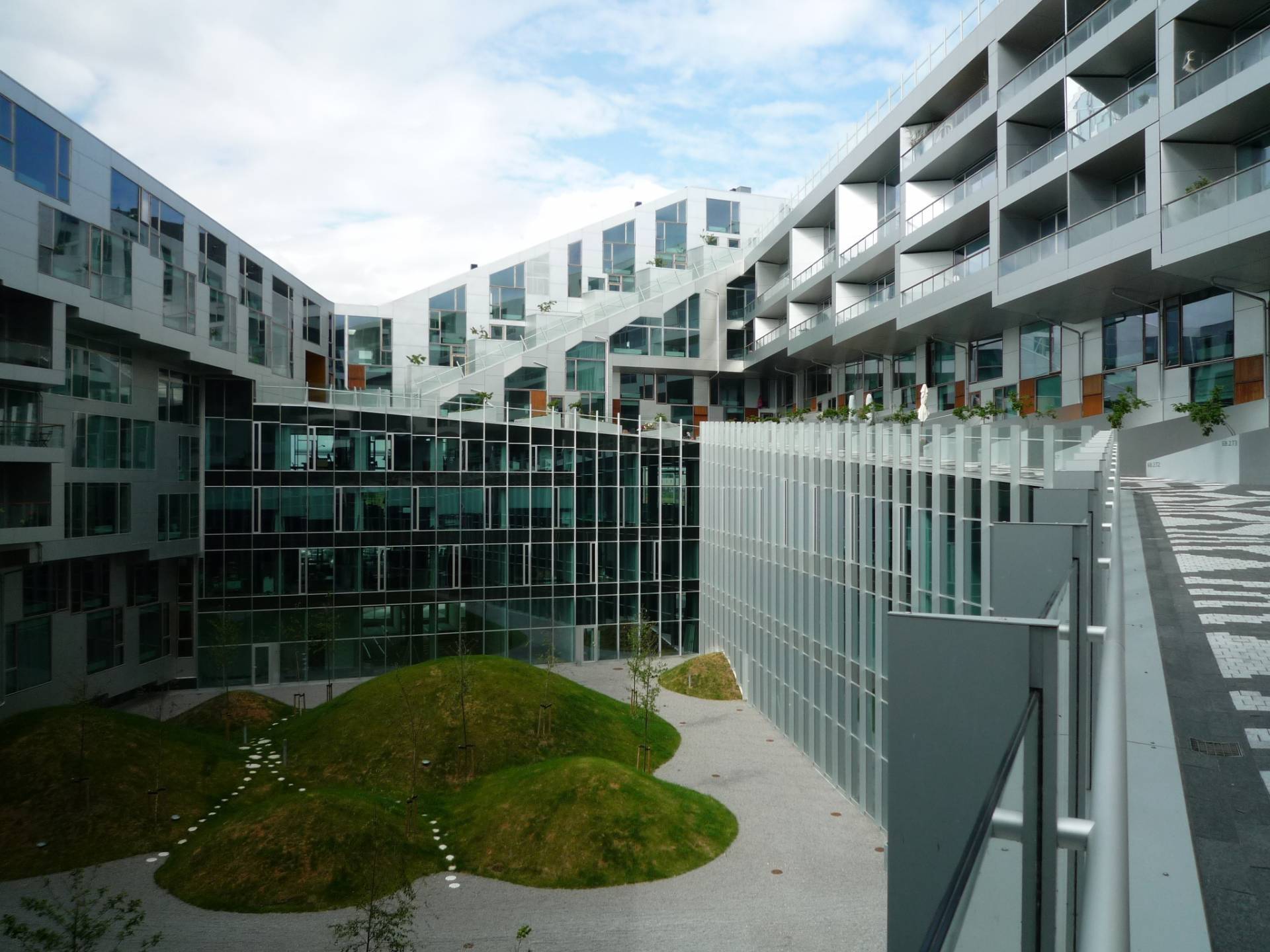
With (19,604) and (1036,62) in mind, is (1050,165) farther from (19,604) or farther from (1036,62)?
(19,604)

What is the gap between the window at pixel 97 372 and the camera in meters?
32.2

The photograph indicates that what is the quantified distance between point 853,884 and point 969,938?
69.4 ft

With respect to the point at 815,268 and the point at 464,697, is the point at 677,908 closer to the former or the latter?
the point at 464,697

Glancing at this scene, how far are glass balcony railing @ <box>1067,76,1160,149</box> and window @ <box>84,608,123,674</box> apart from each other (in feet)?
124

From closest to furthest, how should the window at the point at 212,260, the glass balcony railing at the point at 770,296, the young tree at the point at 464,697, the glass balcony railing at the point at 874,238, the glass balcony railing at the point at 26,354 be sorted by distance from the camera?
1. the young tree at the point at 464,697
2. the glass balcony railing at the point at 26,354
3. the window at the point at 212,260
4. the glass balcony railing at the point at 874,238
5. the glass balcony railing at the point at 770,296

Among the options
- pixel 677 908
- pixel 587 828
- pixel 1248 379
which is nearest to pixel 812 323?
pixel 1248 379

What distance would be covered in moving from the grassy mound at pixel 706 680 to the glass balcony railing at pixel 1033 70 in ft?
77.3

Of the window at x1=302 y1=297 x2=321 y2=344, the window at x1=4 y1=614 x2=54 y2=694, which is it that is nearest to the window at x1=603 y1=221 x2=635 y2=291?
the window at x1=302 y1=297 x2=321 y2=344

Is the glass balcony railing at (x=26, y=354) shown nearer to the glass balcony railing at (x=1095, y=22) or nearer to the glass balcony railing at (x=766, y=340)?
the glass balcony railing at (x=1095, y=22)

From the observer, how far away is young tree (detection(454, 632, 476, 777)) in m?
27.4

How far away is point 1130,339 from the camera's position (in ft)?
107

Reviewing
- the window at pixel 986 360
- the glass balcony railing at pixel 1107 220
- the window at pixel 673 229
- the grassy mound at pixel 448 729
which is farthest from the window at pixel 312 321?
the glass balcony railing at pixel 1107 220

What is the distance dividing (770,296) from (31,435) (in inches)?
1483

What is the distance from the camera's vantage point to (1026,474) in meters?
17.5
